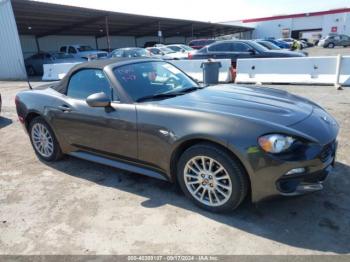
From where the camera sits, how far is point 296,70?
413 inches

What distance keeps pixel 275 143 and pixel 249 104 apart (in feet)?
2.18

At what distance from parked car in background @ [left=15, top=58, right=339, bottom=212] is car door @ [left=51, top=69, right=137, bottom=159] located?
1 centimetres

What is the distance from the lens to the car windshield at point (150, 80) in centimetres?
362

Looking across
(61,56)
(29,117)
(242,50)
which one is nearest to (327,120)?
(29,117)

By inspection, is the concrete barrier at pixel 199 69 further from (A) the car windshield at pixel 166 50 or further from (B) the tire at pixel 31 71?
(B) the tire at pixel 31 71

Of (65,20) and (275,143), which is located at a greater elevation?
(65,20)

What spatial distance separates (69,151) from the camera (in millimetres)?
4340

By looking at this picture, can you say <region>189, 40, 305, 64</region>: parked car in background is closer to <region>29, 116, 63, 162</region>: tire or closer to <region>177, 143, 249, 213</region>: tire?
<region>29, 116, 63, 162</region>: tire

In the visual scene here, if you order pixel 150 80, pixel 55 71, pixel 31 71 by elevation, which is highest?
pixel 150 80

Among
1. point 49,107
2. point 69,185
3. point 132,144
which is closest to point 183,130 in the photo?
point 132,144

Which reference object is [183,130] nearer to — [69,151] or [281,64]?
[69,151]

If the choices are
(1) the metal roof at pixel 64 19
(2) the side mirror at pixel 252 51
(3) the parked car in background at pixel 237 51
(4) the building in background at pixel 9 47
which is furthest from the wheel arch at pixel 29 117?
(1) the metal roof at pixel 64 19

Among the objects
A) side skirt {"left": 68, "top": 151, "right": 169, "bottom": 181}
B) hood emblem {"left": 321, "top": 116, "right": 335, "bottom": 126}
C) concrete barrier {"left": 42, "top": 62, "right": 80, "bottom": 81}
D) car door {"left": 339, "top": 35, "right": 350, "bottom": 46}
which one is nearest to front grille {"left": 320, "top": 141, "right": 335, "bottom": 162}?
hood emblem {"left": 321, "top": 116, "right": 335, "bottom": 126}

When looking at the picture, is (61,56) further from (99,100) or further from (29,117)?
(99,100)
